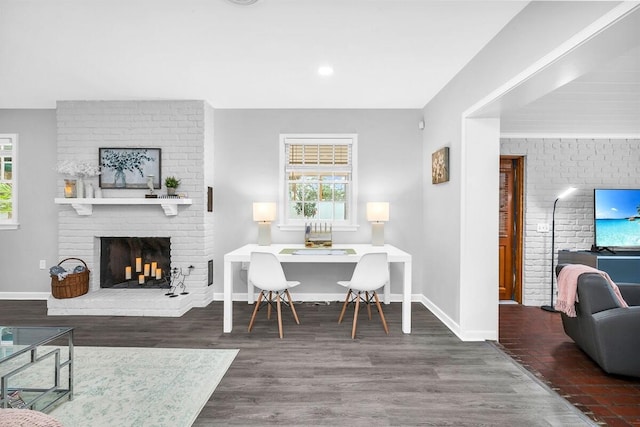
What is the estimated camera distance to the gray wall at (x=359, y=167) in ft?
15.2

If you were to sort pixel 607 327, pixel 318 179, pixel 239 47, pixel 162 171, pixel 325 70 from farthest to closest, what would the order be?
pixel 318 179 → pixel 162 171 → pixel 325 70 → pixel 239 47 → pixel 607 327

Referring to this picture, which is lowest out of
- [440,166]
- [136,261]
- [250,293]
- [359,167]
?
[250,293]

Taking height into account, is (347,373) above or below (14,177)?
below

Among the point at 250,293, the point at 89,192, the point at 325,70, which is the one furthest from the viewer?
the point at 250,293

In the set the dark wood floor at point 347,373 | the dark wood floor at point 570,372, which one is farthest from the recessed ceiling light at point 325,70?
the dark wood floor at point 570,372

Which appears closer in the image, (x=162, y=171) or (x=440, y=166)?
(x=440, y=166)

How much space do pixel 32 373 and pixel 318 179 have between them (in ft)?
11.4

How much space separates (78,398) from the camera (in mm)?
2248

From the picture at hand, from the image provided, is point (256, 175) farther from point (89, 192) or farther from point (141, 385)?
point (141, 385)

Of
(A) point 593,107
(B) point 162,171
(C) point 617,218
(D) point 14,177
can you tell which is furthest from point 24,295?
(C) point 617,218

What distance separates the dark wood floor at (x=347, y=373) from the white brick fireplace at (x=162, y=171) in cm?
80

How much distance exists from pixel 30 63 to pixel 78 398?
3.09 metres

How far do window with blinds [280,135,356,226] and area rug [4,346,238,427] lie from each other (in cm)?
226

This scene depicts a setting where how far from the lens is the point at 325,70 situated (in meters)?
3.36
